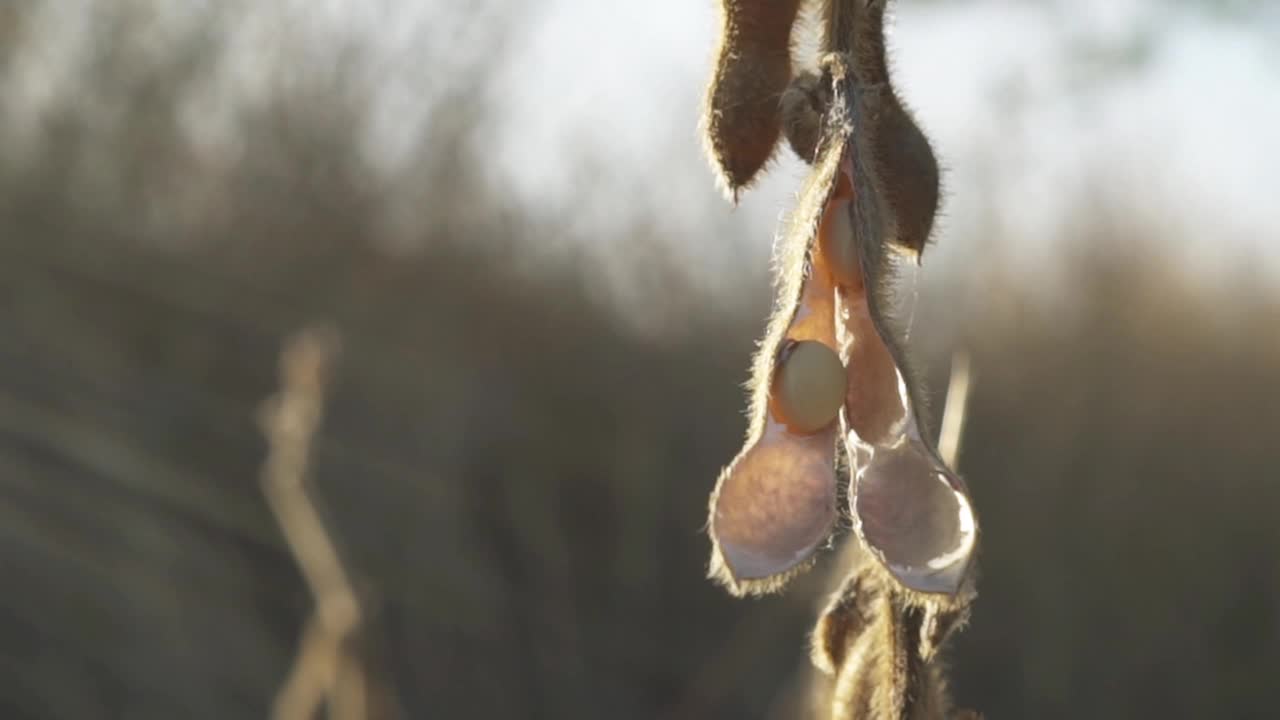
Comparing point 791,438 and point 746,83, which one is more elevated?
point 746,83

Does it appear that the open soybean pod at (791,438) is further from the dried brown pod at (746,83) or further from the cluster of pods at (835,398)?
the dried brown pod at (746,83)

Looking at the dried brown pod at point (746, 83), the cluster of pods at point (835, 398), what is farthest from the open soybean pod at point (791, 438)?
the dried brown pod at point (746, 83)

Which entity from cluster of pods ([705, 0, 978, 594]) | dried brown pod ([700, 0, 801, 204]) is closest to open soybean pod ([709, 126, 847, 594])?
cluster of pods ([705, 0, 978, 594])

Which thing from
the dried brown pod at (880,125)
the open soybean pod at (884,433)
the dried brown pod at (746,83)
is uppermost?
the dried brown pod at (746,83)

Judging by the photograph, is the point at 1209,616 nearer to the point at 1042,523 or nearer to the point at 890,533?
the point at 1042,523

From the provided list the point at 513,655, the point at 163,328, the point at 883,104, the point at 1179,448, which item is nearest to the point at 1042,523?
the point at 1179,448

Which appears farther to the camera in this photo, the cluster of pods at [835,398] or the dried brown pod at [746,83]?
the dried brown pod at [746,83]

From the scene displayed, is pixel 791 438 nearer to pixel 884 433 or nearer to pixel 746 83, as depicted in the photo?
pixel 884 433

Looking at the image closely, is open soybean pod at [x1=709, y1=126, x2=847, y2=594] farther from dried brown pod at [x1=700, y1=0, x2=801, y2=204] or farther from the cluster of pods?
dried brown pod at [x1=700, y1=0, x2=801, y2=204]

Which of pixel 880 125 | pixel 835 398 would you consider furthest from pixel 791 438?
pixel 880 125
